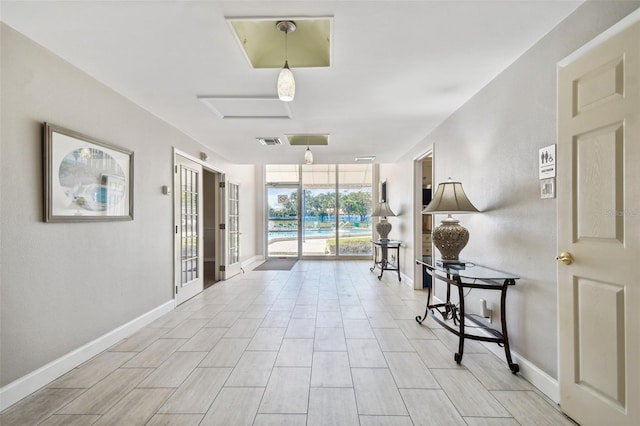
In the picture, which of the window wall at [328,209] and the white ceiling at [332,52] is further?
the window wall at [328,209]

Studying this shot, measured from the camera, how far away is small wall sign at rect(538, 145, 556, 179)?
1.97 m

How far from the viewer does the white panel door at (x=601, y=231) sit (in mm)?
1447

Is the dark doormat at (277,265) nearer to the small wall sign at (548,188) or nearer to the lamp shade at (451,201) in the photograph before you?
the lamp shade at (451,201)

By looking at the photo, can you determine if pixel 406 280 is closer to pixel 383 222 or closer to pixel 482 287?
pixel 383 222

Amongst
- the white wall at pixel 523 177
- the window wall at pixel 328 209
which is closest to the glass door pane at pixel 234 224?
the window wall at pixel 328 209

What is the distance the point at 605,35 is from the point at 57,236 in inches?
145

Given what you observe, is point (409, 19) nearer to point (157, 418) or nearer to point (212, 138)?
point (157, 418)

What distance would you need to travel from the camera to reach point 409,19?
1864 millimetres

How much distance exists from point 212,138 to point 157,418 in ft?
12.2

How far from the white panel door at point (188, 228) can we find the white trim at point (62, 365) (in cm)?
99

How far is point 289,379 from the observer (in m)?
2.23

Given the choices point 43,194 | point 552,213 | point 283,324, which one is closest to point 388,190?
point 283,324

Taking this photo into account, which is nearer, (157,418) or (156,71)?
(157,418)

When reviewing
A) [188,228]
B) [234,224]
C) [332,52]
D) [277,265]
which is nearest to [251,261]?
[277,265]
